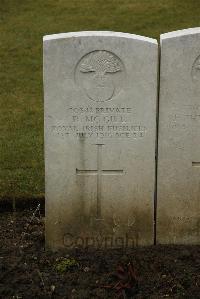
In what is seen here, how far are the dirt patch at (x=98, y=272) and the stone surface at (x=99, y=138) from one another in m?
0.20

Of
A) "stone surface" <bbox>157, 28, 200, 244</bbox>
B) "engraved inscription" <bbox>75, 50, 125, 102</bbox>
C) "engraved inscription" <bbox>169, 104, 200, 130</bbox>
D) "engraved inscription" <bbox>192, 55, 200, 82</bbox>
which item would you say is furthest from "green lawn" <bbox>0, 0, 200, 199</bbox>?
"engraved inscription" <bbox>192, 55, 200, 82</bbox>

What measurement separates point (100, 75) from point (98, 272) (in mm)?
1541

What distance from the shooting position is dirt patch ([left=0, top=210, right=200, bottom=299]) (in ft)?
14.5

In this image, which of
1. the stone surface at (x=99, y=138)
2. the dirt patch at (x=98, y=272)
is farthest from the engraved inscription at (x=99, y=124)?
the dirt patch at (x=98, y=272)

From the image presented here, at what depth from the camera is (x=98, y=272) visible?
466 centimetres

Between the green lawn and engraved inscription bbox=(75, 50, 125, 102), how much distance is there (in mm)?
1825

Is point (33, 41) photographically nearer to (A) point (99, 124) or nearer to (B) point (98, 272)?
(A) point (99, 124)

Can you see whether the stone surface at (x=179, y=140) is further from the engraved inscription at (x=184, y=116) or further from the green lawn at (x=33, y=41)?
the green lawn at (x=33, y=41)

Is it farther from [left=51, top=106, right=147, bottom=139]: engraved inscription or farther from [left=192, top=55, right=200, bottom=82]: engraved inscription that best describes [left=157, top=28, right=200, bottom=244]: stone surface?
[left=51, top=106, right=147, bottom=139]: engraved inscription

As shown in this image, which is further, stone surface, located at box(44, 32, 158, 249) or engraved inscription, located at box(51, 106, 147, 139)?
engraved inscription, located at box(51, 106, 147, 139)

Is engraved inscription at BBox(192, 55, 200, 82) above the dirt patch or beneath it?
above

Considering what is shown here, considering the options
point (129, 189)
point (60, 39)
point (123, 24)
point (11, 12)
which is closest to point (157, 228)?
point (129, 189)

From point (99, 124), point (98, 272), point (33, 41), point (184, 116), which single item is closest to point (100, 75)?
point (99, 124)

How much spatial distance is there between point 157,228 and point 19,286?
1296 mm
